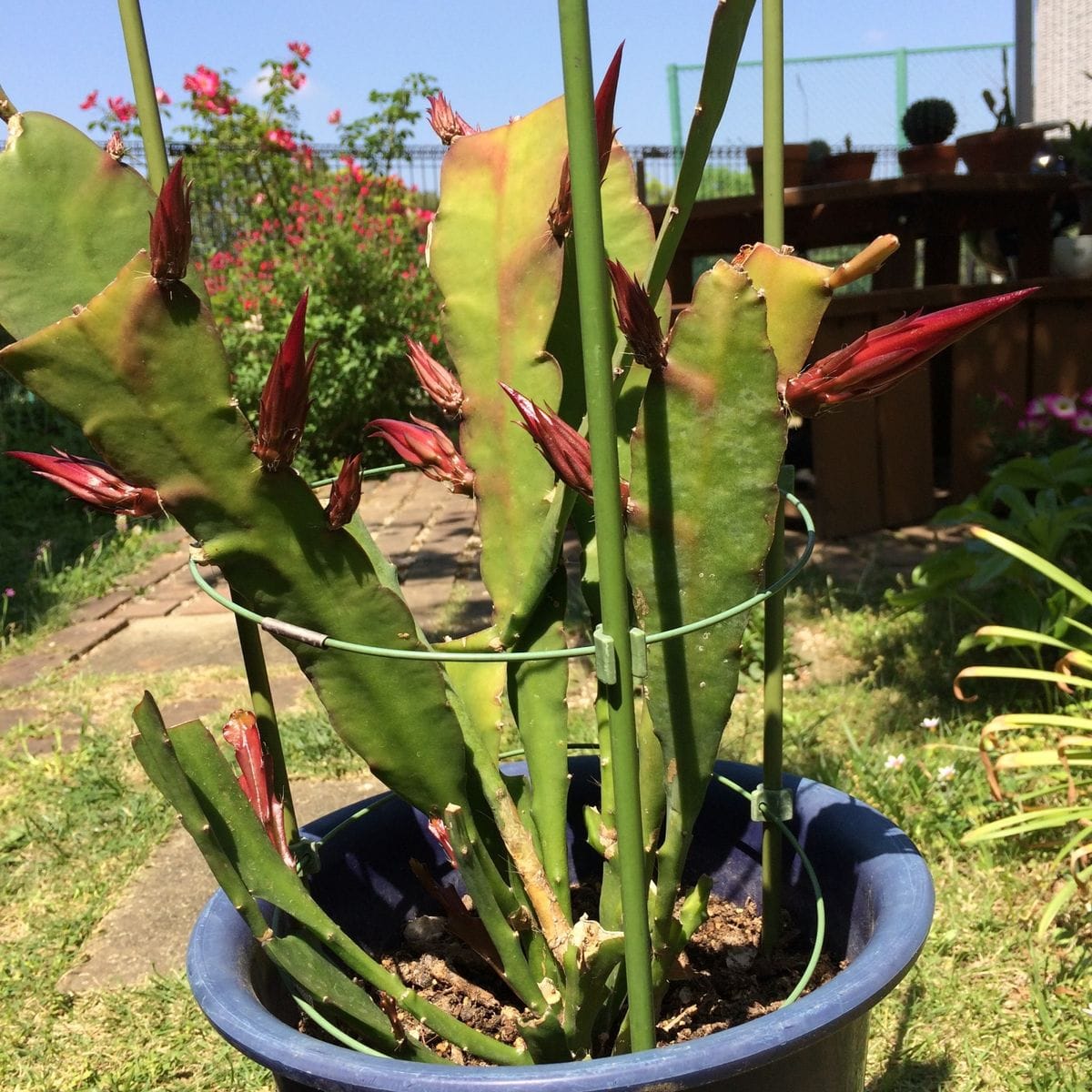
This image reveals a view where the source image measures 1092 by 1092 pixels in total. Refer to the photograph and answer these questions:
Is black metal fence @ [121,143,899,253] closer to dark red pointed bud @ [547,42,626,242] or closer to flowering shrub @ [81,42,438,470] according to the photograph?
flowering shrub @ [81,42,438,470]

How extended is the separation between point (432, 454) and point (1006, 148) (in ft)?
14.5

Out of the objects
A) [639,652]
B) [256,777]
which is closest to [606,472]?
[639,652]

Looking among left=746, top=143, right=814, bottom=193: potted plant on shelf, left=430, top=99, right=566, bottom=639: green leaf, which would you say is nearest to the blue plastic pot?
left=430, top=99, right=566, bottom=639: green leaf

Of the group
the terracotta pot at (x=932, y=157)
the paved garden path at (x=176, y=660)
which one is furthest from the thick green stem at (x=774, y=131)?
the terracotta pot at (x=932, y=157)

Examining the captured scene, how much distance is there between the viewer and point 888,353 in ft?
2.81

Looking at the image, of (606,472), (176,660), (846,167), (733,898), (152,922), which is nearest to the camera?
(606,472)

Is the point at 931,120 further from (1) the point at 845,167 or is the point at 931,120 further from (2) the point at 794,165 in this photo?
(2) the point at 794,165

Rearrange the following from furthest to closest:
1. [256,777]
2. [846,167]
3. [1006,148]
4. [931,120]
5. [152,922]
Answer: [931,120], [1006,148], [846,167], [152,922], [256,777]

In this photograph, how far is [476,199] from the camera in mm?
1182

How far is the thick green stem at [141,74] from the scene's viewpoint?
3.37ft

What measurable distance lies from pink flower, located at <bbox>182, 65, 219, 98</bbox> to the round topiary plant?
4.51m

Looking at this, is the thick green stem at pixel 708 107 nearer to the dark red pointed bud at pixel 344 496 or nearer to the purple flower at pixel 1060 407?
the dark red pointed bud at pixel 344 496

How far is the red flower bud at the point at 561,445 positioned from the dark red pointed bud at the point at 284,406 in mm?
176

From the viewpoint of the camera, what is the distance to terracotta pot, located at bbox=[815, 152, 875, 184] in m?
4.57
